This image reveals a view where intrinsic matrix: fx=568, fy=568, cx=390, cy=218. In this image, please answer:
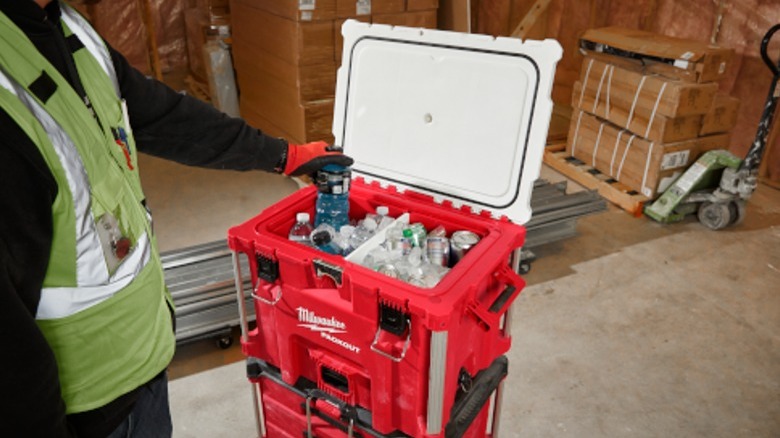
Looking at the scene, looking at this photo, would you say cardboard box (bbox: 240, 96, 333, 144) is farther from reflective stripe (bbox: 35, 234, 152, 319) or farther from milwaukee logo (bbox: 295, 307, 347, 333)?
reflective stripe (bbox: 35, 234, 152, 319)

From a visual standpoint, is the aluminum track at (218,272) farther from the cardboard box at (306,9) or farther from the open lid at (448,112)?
the cardboard box at (306,9)

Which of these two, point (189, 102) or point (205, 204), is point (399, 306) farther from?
point (205, 204)

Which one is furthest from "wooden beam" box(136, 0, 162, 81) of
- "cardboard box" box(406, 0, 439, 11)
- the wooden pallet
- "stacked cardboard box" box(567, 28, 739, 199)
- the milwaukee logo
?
the milwaukee logo

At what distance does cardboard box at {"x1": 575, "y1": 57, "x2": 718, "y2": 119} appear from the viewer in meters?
3.78

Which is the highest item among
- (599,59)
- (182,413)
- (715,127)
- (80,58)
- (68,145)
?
(80,58)

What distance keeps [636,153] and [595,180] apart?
15.2 inches

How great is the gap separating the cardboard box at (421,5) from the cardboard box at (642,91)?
4.27 feet

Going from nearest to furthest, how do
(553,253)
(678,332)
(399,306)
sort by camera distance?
1. (399,306)
2. (678,332)
3. (553,253)

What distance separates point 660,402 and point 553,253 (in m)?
1.26

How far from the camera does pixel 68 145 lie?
975mm

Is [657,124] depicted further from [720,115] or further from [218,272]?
[218,272]

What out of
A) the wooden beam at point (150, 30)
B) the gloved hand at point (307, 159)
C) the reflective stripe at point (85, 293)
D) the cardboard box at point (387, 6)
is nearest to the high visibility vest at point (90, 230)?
the reflective stripe at point (85, 293)

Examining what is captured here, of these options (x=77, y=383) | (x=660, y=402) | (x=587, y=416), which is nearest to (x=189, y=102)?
(x=77, y=383)

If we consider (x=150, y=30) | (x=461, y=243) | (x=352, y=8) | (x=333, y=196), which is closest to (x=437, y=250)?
(x=461, y=243)
